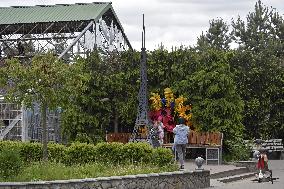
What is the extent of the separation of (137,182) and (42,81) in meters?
4.07

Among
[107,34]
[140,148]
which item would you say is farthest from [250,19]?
[140,148]

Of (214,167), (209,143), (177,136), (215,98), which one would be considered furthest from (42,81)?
(215,98)

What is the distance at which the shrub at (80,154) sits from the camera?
61.2 feet

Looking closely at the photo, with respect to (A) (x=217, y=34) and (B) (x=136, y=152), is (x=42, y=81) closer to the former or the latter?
(B) (x=136, y=152)

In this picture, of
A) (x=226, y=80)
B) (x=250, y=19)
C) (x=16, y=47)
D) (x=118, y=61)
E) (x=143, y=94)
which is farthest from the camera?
(x=250, y=19)

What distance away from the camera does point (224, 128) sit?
86.4ft

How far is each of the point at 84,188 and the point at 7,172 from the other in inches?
74.5

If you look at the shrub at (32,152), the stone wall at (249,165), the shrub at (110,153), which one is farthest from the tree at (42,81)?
the stone wall at (249,165)

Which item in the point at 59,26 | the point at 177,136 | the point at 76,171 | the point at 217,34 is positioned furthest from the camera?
the point at 217,34

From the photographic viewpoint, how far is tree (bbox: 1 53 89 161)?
1794 centimetres

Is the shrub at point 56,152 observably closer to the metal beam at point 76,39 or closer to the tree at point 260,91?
the metal beam at point 76,39

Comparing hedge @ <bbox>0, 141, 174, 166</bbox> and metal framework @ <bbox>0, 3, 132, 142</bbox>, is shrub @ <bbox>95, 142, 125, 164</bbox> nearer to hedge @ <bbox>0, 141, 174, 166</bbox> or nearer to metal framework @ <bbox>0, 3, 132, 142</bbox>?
hedge @ <bbox>0, 141, 174, 166</bbox>

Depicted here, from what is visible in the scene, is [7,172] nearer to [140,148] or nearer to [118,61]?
[140,148]

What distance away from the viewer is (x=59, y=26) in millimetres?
34875
